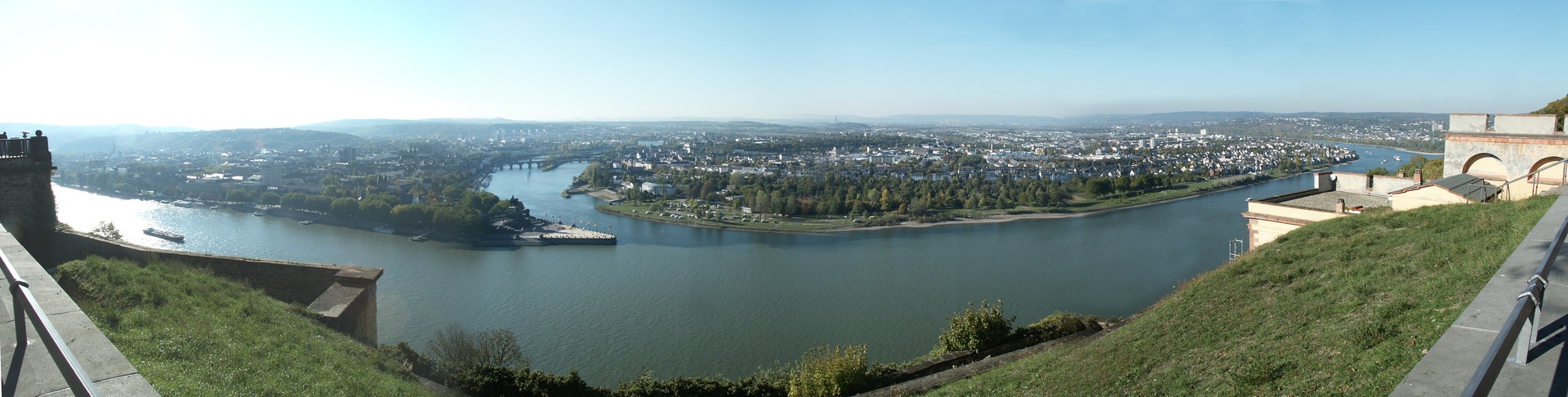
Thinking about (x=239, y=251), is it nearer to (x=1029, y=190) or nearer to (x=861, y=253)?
(x=861, y=253)

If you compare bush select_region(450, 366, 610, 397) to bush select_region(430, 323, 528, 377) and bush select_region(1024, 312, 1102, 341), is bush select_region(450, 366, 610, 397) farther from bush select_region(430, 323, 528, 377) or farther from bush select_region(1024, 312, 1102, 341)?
bush select_region(1024, 312, 1102, 341)

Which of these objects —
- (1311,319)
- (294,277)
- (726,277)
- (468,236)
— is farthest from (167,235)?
(1311,319)

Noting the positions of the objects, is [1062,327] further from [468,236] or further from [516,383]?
[468,236]

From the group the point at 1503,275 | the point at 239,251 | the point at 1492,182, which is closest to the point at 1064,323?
the point at 1492,182

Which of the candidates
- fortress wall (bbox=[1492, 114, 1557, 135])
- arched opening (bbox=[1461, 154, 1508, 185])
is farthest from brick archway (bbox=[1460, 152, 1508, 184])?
fortress wall (bbox=[1492, 114, 1557, 135])

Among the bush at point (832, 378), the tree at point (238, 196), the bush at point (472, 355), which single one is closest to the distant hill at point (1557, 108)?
the bush at point (832, 378)

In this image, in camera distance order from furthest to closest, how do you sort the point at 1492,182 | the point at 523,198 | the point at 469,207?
the point at 523,198 < the point at 469,207 < the point at 1492,182
